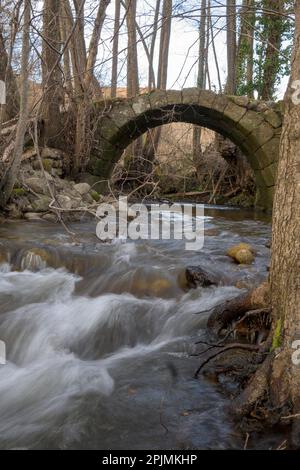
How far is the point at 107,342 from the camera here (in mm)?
3955

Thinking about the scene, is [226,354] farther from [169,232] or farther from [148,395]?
[169,232]

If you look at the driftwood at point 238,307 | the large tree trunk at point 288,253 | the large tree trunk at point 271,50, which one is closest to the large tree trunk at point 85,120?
the large tree trunk at point 271,50

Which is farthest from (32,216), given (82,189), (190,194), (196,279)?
(190,194)

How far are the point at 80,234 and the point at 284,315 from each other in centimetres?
476

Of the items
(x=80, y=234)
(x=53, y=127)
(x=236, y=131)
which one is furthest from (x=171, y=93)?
(x=80, y=234)

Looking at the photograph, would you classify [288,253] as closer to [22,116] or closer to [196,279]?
[196,279]

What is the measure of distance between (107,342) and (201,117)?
27.6 ft

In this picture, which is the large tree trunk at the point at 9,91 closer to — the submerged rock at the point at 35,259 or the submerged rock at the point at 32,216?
the submerged rock at the point at 32,216

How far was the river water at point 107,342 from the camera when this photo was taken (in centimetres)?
258

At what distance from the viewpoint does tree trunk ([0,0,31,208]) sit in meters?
5.36

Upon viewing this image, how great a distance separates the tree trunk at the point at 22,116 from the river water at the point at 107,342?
0.64m

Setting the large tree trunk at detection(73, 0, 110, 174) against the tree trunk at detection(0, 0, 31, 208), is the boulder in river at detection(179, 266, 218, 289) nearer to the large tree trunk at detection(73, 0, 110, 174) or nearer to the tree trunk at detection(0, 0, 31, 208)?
the tree trunk at detection(0, 0, 31, 208)

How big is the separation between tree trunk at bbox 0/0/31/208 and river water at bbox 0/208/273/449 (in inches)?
25.1
